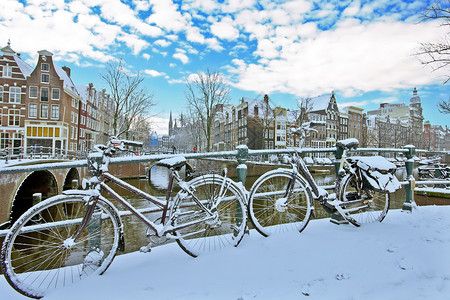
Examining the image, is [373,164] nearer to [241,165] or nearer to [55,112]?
[241,165]

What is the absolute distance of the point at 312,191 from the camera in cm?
283

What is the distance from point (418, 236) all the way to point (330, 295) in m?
1.66

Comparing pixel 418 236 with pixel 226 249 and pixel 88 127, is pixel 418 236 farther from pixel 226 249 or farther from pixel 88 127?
pixel 88 127

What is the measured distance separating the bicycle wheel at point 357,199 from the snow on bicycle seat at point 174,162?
6.12ft

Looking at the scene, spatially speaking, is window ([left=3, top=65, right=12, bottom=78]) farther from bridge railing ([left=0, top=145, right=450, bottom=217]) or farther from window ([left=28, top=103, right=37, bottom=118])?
bridge railing ([left=0, top=145, right=450, bottom=217])

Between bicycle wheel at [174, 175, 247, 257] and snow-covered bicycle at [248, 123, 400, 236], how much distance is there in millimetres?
175

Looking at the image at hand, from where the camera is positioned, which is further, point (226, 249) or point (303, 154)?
point (303, 154)

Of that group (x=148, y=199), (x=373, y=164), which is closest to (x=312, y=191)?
(x=373, y=164)

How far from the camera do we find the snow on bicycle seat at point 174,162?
2.17 meters

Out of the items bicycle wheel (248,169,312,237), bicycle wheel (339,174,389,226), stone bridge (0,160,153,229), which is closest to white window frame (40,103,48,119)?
stone bridge (0,160,153,229)

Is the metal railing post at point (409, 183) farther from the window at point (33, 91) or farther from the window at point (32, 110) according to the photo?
the window at point (33, 91)

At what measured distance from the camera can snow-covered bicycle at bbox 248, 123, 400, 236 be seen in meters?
2.76

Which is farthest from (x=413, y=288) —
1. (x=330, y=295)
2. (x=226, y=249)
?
(x=226, y=249)

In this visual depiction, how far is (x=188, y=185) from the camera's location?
7.52ft
